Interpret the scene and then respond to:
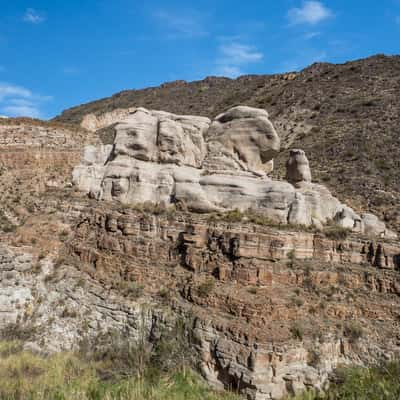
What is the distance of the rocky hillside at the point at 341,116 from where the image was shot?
27.0 m

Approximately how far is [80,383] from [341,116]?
35.1 metres

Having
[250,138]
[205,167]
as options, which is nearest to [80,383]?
[205,167]

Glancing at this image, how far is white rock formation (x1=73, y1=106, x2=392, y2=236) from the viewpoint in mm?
12195

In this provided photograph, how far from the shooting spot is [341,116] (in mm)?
37250

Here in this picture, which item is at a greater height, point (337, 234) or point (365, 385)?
point (337, 234)

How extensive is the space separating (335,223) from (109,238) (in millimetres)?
7349

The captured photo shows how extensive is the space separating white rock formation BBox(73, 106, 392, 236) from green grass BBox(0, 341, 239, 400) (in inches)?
199

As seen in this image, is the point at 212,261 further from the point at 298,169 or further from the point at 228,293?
the point at 298,169

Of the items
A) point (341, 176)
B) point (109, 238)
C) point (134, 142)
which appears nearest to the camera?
point (109, 238)

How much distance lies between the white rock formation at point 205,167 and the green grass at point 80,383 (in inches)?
199

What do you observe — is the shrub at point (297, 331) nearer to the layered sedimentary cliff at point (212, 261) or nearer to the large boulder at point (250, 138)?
the layered sedimentary cliff at point (212, 261)

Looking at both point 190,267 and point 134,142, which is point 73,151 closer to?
point 134,142

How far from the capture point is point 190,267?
36.2 ft

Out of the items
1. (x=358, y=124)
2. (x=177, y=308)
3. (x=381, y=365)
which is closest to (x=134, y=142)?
(x=177, y=308)
